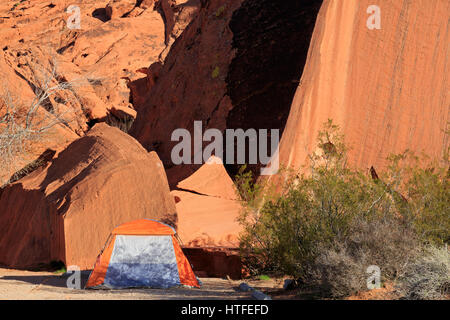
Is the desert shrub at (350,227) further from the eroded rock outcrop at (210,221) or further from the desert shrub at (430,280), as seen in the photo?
the eroded rock outcrop at (210,221)

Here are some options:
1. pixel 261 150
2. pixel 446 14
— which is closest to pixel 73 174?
pixel 261 150

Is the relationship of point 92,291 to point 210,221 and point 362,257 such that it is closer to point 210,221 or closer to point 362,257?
point 362,257

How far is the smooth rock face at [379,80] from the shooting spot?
16.8 m

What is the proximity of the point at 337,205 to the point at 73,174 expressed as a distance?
291 inches

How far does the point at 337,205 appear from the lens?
848cm

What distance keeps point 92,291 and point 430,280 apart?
5.24 meters

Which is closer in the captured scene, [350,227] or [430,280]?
[430,280]

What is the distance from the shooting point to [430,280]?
263 inches

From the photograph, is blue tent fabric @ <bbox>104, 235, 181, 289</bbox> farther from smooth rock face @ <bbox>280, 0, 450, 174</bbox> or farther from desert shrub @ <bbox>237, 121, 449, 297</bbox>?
smooth rock face @ <bbox>280, 0, 450, 174</bbox>
